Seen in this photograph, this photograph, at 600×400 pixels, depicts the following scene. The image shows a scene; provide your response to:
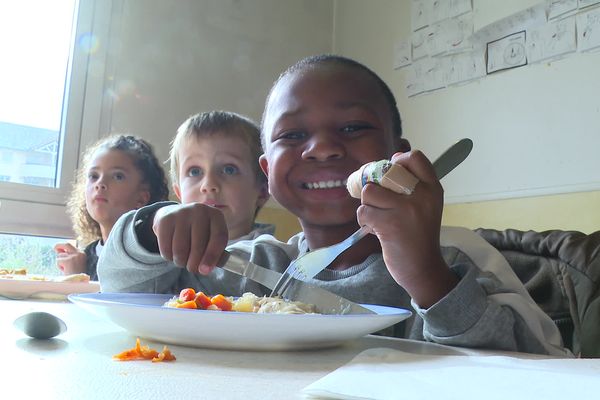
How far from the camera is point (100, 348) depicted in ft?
1.31

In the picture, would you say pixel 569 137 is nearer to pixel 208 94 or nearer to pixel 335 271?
pixel 335 271

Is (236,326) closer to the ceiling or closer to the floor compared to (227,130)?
closer to the floor

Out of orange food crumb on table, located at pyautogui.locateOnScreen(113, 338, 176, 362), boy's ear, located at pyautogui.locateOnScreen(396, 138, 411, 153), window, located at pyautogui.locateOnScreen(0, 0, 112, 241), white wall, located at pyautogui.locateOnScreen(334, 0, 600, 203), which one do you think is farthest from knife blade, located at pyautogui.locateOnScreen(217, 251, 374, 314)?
window, located at pyautogui.locateOnScreen(0, 0, 112, 241)

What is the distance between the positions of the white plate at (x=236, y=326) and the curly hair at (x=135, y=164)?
1.54m

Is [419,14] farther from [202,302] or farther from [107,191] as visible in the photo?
[202,302]

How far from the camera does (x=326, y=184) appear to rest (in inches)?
32.5

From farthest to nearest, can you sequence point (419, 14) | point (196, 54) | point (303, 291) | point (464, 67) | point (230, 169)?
point (196, 54) → point (419, 14) → point (464, 67) → point (230, 169) → point (303, 291)

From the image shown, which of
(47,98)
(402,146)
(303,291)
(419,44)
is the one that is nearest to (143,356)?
(303,291)

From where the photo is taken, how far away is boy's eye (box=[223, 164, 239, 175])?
1.37 m

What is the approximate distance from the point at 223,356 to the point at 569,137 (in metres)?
1.35

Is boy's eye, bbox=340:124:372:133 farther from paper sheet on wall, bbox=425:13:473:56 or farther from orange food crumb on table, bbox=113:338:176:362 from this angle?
paper sheet on wall, bbox=425:13:473:56

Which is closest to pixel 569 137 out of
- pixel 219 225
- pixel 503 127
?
pixel 503 127

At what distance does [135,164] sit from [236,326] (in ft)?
5.33

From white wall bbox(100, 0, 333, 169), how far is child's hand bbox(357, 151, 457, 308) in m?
1.74
